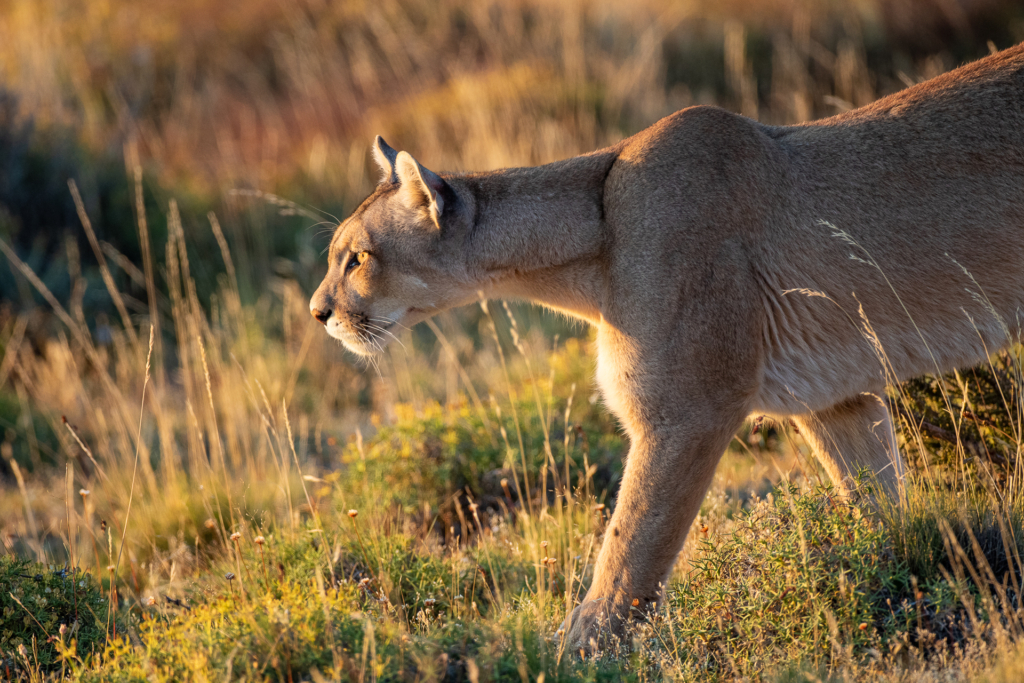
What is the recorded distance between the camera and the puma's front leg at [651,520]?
3.63 m

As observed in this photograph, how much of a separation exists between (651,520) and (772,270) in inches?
46.8

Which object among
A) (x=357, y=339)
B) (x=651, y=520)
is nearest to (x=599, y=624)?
(x=651, y=520)

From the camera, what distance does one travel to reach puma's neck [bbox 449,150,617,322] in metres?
4.07

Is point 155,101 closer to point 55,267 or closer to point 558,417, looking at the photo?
point 55,267

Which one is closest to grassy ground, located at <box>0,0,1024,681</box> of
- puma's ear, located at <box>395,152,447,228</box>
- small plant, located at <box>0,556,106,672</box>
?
small plant, located at <box>0,556,106,672</box>

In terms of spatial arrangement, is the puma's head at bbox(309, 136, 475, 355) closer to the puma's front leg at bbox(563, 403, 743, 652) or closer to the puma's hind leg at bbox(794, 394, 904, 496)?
the puma's front leg at bbox(563, 403, 743, 652)

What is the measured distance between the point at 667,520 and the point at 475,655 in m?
1.10

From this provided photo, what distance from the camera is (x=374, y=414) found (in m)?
6.72

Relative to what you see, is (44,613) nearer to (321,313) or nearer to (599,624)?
(321,313)

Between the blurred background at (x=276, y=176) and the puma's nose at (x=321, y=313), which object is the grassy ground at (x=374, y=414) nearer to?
the blurred background at (x=276, y=176)

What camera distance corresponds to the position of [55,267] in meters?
9.11

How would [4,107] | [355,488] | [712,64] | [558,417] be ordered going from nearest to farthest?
[355,488], [558,417], [4,107], [712,64]

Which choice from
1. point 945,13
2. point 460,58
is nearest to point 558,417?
point 460,58

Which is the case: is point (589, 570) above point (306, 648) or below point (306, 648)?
below
